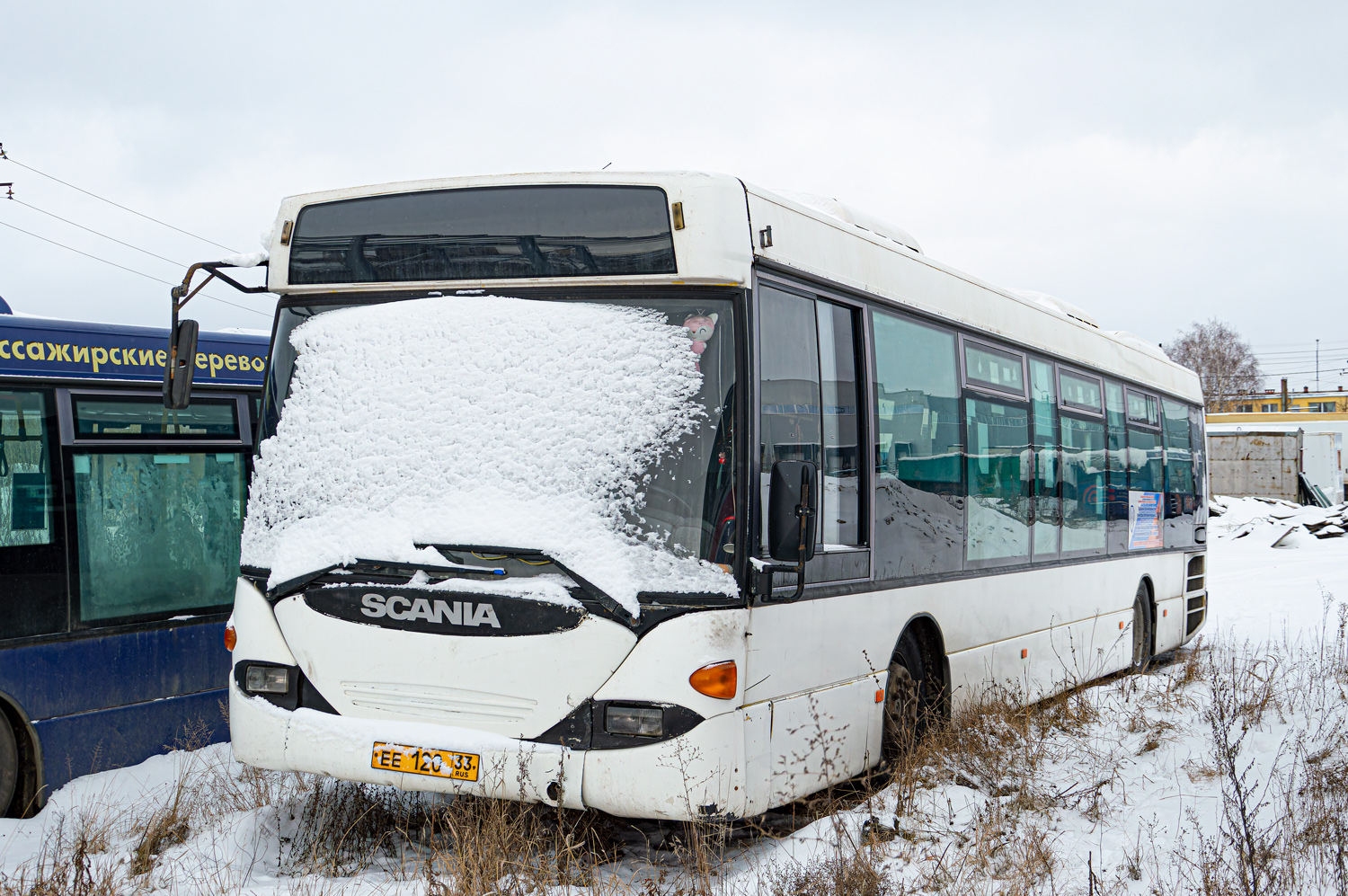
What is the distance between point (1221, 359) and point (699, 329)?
88.8 m

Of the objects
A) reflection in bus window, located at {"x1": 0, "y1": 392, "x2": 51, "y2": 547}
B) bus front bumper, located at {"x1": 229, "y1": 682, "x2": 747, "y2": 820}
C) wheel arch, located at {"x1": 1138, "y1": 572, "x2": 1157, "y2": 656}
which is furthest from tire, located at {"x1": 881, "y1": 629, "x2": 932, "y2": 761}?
wheel arch, located at {"x1": 1138, "y1": 572, "x2": 1157, "y2": 656}

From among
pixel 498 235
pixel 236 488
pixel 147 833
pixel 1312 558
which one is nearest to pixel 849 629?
pixel 498 235

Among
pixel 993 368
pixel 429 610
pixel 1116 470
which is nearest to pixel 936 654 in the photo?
pixel 993 368

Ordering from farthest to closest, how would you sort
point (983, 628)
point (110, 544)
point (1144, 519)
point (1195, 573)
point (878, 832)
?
point (1195, 573) < point (1144, 519) < point (983, 628) < point (110, 544) < point (878, 832)

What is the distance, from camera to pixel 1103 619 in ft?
31.8

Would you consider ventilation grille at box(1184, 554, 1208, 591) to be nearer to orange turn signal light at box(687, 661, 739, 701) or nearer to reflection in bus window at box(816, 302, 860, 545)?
reflection in bus window at box(816, 302, 860, 545)

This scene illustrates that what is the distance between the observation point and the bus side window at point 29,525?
6.02 meters

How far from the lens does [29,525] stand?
6.14m

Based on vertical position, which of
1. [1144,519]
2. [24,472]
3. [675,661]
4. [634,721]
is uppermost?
[24,472]

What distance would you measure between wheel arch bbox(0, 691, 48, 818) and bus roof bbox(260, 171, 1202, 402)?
266 cm

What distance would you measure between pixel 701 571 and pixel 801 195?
2.63 metres

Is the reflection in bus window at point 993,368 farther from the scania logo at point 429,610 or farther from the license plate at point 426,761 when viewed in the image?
the license plate at point 426,761

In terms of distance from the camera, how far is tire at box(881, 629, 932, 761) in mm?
6117

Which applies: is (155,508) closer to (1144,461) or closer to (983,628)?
(983,628)
